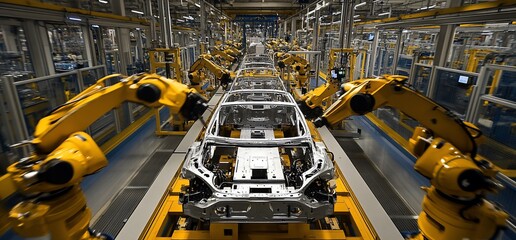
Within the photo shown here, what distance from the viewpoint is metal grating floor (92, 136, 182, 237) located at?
3.63 m

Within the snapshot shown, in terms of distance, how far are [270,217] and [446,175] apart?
152 centimetres

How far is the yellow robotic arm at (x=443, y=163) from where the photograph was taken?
1.86 metres

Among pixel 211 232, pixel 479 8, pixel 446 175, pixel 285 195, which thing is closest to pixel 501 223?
pixel 446 175

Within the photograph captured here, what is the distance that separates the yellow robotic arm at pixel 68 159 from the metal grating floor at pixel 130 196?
1.60 m

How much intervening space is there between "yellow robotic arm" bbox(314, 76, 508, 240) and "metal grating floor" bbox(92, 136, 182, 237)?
2.99 m

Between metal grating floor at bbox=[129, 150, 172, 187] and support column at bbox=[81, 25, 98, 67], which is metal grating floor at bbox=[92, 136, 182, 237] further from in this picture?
support column at bbox=[81, 25, 98, 67]

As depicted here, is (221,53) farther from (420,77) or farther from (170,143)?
(420,77)

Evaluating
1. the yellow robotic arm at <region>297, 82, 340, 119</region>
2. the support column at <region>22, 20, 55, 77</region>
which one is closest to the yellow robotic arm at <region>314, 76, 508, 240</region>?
the yellow robotic arm at <region>297, 82, 340, 119</region>

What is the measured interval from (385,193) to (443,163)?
273cm

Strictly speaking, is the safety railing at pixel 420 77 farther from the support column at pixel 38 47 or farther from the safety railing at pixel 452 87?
the support column at pixel 38 47

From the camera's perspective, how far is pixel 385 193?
4.42 metres

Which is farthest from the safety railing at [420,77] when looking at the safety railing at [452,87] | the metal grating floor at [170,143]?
the metal grating floor at [170,143]

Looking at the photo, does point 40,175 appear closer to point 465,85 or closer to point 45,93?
point 45,93

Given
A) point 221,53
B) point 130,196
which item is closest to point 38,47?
point 130,196
